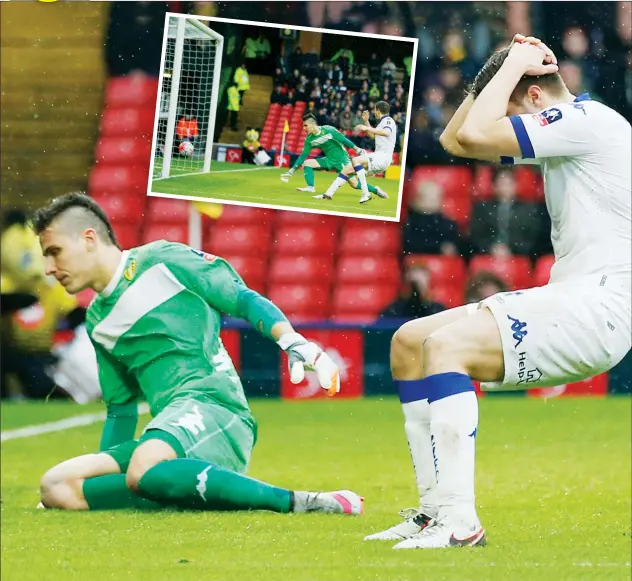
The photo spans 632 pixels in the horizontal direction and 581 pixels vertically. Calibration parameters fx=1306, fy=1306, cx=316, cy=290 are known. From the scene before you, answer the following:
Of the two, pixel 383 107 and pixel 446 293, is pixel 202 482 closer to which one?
pixel 383 107

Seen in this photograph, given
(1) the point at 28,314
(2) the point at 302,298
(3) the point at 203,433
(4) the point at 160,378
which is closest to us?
(3) the point at 203,433

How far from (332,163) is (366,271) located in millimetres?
7799

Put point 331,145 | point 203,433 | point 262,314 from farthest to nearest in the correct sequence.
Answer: point 203,433, point 262,314, point 331,145

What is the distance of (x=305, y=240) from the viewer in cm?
1091

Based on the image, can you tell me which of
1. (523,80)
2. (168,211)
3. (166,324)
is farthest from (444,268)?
(523,80)

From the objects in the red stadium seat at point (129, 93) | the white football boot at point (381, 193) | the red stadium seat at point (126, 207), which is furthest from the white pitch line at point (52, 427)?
the white football boot at point (381, 193)

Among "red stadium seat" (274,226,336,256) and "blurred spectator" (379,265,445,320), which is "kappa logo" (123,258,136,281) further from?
"red stadium seat" (274,226,336,256)

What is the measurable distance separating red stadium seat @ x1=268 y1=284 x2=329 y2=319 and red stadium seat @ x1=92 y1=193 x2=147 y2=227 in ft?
4.41

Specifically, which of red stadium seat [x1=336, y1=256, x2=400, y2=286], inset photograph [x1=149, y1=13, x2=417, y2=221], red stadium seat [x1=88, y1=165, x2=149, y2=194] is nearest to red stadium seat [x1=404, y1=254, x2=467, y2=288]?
red stadium seat [x1=336, y1=256, x2=400, y2=286]

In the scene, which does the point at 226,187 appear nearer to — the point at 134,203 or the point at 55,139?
the point at 134,203

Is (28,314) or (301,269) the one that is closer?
(28,314)

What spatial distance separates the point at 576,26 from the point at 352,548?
23.4 ft

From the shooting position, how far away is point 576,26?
9.59m

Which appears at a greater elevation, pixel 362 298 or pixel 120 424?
pixel 120 424
